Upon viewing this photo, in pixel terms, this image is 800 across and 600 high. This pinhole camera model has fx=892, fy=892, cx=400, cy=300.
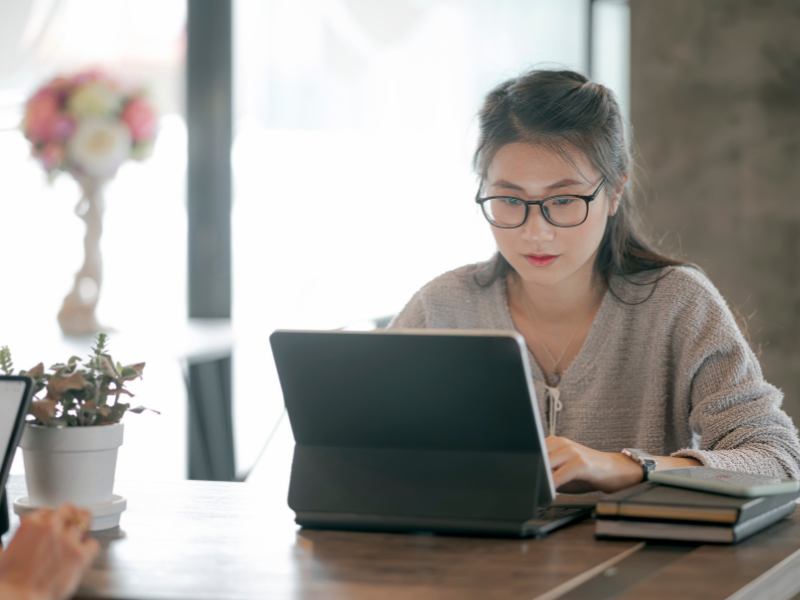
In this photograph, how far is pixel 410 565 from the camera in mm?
896

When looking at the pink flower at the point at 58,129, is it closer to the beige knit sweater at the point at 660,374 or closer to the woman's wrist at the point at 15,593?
the beige knit sweater at the point at 660,374

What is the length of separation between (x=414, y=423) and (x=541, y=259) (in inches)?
23.1

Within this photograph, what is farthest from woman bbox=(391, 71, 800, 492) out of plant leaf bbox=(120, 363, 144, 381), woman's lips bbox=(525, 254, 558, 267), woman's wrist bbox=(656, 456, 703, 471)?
plant leaf bbox=(120, 363, 144, 381)

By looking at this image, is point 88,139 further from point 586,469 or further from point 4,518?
point 586,469

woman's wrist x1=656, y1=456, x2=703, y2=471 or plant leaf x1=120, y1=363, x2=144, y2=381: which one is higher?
plant leaf x1=120, y1=363, x2=144, y2=381

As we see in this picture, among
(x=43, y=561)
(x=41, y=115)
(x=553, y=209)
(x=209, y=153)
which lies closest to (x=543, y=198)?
(x=553, y=209)

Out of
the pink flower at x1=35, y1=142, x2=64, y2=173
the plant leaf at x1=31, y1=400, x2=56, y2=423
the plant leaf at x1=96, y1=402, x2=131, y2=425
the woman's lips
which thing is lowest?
the plant leaf at x1=96, y1=402, x2=131, y2=425

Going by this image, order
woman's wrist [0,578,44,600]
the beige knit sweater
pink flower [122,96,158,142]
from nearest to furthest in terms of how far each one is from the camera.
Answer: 1. woman's wrist [0,578,44,600]
2. the beige knit sweater
3. pink flower [122,96,158,142]

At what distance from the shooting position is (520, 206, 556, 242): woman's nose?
58.1 inches

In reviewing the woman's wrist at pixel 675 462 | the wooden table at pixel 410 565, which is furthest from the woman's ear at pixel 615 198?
the wooden table at pixel 410 565

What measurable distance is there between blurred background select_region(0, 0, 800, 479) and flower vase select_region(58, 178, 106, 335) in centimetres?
6

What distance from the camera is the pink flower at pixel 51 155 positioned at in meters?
2.30

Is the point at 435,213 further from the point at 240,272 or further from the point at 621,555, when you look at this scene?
the point at 621,555

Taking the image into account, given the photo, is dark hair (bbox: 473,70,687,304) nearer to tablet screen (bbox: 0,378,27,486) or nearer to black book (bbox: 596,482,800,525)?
black book (bbox: 596,482,800,525)
